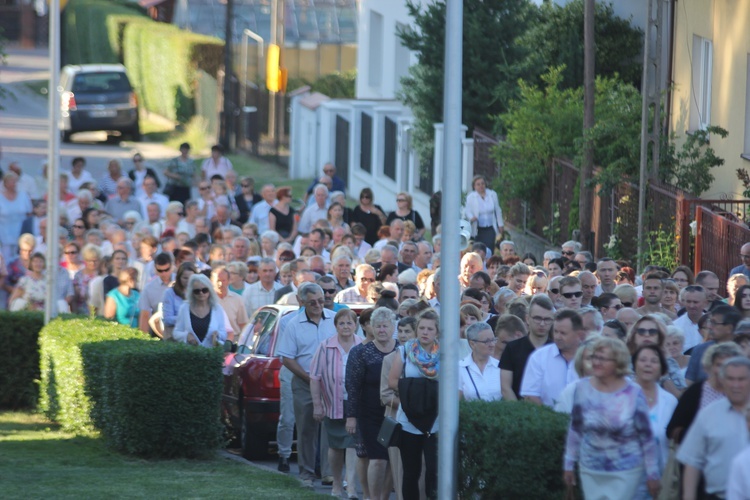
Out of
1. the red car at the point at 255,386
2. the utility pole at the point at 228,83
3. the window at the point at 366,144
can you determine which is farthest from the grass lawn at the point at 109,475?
the utility pole at the point at 228,83

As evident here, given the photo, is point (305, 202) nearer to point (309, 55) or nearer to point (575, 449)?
point (575, 449)

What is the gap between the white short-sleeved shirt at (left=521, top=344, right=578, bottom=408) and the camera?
1037 centimetres

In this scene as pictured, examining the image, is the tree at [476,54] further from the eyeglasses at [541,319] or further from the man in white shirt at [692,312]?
the eyeglasses at [541,319]

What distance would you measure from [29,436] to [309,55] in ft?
139

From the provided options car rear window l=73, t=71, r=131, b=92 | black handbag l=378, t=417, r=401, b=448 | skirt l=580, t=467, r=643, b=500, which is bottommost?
black handbag l=378, t=417, r=401, b=448

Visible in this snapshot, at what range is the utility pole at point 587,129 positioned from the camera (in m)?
22.4

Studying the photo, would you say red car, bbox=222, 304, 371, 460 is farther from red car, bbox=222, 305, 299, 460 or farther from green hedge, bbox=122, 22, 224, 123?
green hedge, bbox=122, 22, 224, 123

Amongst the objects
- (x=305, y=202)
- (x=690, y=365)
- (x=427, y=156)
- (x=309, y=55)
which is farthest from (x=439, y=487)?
(x=309, y=55)

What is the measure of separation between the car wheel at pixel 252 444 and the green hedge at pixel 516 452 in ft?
15.8

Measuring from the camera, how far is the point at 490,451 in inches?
376

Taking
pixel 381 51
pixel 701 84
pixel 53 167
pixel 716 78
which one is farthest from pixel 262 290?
pixel 381 51

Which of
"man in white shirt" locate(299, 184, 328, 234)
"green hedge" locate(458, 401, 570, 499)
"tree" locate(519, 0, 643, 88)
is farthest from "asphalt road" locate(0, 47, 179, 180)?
"green hedge" locate(458, 401, 570, 499)

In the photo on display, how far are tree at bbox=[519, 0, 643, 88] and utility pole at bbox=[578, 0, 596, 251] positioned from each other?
5024mm

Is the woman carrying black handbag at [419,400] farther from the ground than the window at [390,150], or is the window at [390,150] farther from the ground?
the window at [390,150]
